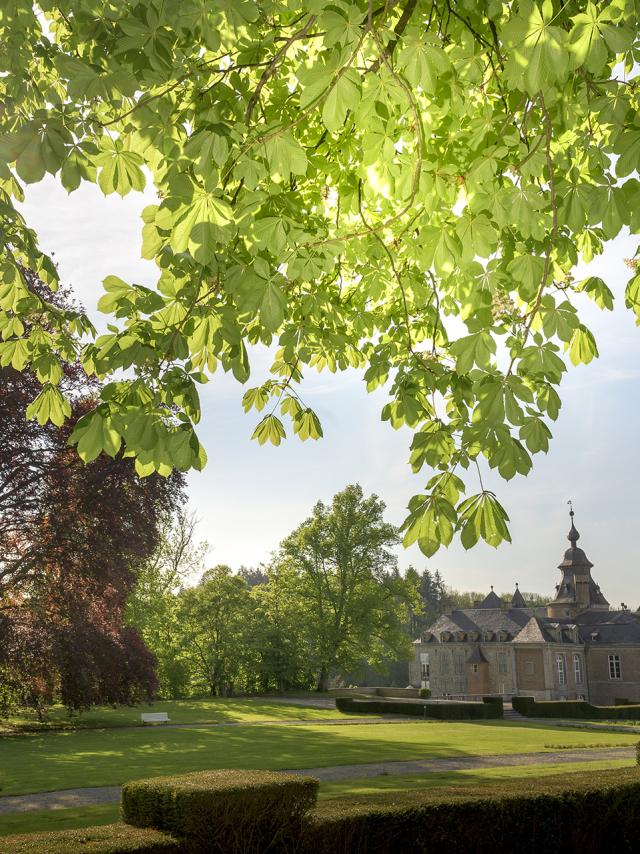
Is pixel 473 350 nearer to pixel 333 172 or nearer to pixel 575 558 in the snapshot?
pixel 333 172

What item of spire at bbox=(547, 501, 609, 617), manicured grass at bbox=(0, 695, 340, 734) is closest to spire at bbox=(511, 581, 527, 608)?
spire at bbox=(547, 501, 609, 617)

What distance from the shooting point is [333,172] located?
5.48 m

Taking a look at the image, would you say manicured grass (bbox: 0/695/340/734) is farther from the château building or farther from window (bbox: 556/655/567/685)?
window (bbox: 556/655/567/685)

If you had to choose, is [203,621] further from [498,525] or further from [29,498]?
[498,525]

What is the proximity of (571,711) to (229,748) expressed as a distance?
27.6 metres

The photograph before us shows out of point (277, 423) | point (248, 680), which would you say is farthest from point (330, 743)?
point (248, 680)

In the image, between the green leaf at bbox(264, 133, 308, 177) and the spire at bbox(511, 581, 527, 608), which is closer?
the green leaf at bbox(264, 133, 308, 177)

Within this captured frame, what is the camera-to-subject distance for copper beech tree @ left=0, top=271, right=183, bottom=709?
23406 millimetres

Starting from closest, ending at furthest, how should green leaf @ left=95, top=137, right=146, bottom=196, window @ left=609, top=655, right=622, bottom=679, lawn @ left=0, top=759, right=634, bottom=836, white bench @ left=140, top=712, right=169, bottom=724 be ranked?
green leaf @ left=95, top=137, right=146, bottom=196 < lawn @ left=0, top=759, right=634, bottom=836 < white bench @ left=140, top=712, right=169, bottom=724 < window @ left=609, top=655, right=622, bottom=679

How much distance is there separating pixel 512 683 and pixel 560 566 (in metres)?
12.3

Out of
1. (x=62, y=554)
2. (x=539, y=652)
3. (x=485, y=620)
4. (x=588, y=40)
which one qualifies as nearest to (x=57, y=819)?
(x=588, y=40)

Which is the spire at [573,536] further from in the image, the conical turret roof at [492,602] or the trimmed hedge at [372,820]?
the trimmed hedge at [372,820]

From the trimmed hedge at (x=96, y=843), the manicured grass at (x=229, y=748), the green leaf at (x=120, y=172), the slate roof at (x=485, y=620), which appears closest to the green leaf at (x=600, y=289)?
the green leaf at (x=120, y=172)

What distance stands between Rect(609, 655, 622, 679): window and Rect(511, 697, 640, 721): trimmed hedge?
1808 cm
